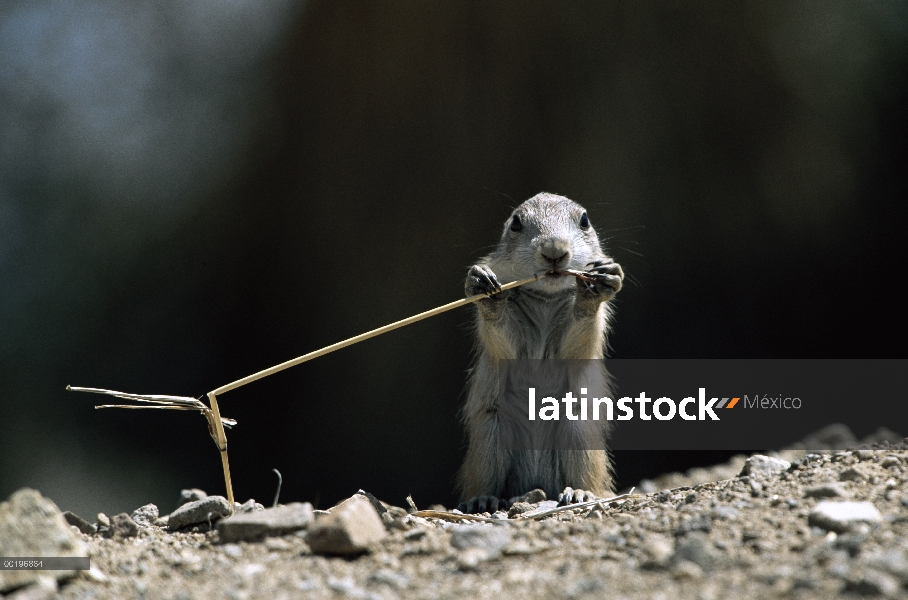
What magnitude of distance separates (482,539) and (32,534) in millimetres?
1289

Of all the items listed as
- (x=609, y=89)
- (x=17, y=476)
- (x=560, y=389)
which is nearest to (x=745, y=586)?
(x=560, y=389)

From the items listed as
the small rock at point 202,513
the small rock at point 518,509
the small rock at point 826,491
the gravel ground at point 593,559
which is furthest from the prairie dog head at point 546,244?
the small rock at point 202,513

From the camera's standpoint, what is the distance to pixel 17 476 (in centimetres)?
732

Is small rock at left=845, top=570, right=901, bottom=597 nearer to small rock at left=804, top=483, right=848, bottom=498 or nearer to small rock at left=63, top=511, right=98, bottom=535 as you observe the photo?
small rock at left=804, top=483, right=848, bottom=498

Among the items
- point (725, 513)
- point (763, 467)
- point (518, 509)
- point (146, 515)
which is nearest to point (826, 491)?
point (725, 513)

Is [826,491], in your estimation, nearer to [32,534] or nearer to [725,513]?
[725,513]

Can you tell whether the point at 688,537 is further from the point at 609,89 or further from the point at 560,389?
the point at 609,89

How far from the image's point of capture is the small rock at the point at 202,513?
3.22 metres

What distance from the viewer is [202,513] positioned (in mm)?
3229

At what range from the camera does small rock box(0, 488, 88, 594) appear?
229 cm

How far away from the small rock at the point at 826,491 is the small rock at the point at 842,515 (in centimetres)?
21

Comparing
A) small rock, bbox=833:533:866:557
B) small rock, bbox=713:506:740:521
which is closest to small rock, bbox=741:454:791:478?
small rock, bbox=713:506:740:521

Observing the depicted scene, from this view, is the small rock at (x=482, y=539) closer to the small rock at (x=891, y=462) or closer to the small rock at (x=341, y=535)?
the small rock at (x=341, y=535)

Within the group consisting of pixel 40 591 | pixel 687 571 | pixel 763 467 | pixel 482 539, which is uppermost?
pixel 763 467
